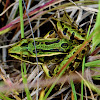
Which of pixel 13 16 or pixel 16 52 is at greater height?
pixel 13 16

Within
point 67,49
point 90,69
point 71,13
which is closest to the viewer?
point 90,69

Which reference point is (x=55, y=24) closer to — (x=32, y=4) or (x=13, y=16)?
(x=32, y=4)

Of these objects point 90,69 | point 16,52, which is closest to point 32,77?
point 16,52

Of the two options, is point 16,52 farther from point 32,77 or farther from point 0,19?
point 0,19

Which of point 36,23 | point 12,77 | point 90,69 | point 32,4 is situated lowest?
point 12,77

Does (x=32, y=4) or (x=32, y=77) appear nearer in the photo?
(x=32, y=77)

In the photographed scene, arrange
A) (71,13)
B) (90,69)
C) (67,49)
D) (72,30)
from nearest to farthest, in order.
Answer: (90,69), (67,49), (72,30), (71,13)

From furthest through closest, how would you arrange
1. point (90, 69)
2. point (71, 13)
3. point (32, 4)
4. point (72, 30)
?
point (32, 4), point (71, 13), point (72, 30), point (90, 69)

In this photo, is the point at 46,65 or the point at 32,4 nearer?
the point at 46,65

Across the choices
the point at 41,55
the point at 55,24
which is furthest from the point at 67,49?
the point at 55,24
